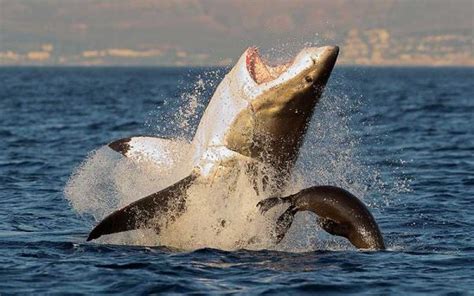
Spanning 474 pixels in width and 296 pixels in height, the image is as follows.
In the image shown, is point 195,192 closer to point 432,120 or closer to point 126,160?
point 126,160

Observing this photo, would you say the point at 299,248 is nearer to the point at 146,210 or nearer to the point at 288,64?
the point at 146,210

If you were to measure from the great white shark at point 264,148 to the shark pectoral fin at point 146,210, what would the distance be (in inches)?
0.5

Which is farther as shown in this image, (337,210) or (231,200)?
(231,200)

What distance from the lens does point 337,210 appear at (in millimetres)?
15062

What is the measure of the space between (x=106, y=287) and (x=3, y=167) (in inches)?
633

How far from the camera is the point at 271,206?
618 inches

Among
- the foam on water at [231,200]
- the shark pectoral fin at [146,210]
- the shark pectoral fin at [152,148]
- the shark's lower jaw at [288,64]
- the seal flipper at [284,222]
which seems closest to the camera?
the shark's lower jaw at [288,64]

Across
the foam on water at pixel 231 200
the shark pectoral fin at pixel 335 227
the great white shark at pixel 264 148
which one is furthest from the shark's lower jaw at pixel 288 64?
the shark pectoral fin at pixel 335 227

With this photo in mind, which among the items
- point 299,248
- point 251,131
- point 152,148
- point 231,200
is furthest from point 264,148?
point 152,148

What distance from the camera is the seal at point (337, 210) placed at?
15.1 m

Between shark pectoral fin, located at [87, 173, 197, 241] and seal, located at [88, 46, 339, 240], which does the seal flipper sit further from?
shark pectoral fin, located at [87, 173, 197, 241]

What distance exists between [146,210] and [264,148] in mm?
1917

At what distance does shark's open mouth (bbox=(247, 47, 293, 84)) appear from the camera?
15203mm

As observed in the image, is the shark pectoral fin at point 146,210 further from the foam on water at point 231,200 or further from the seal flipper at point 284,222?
the seal flipper at point 284,222
